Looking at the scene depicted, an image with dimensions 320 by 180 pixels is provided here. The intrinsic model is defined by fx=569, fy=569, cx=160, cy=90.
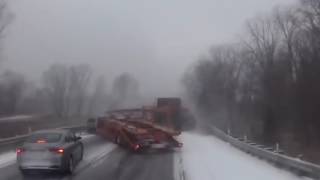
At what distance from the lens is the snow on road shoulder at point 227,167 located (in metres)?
17.9

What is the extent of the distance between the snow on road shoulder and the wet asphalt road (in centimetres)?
86

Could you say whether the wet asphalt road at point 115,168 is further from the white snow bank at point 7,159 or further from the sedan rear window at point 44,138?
the sedan rear window at point 44,138

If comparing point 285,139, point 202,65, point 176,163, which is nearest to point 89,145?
point 176,163

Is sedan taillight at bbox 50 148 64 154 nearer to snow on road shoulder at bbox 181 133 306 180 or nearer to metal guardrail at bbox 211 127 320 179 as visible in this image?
snow on road shoulder at bbox 181 133 306 180

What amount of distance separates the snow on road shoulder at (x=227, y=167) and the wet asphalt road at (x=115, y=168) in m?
0.86

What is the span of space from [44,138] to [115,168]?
3523 millimetres

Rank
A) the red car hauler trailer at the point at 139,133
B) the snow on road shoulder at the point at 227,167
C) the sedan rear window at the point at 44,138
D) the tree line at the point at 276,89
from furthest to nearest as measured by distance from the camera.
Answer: the tree line at the point at 276,89, the red car hauler trailer at the point at 139,133, the sedan rear window at the point at 44,138, the snow on road shoulder at the point at 227,167

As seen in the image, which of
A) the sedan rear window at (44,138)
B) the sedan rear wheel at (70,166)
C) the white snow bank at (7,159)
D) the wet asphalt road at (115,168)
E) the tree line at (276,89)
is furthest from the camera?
the tree line at (276,89)

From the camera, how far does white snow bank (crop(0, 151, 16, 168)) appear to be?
74.1 feet

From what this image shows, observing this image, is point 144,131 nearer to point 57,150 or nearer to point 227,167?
point 227,167

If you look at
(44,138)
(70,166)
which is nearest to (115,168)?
(70,166)

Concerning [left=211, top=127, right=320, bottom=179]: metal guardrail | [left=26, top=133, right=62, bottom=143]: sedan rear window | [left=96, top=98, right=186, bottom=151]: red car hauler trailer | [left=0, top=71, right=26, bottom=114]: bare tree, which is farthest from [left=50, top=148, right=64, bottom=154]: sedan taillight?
[left=0, top=71, right=26, bottom=114]: bare tree

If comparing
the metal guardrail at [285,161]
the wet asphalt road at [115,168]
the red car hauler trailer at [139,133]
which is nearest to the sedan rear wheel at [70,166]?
the wet asphalt road at [115,168]

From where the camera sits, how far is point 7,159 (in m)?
24.5
